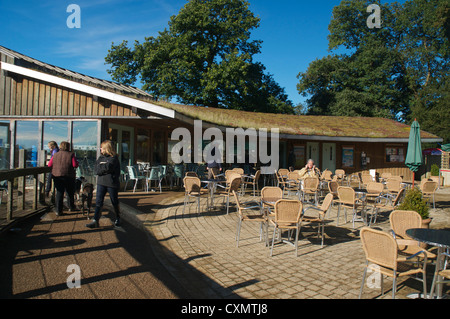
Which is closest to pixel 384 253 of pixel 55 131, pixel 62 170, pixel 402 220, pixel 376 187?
pixel 402 220

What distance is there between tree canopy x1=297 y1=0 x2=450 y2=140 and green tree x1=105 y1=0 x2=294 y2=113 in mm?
6845

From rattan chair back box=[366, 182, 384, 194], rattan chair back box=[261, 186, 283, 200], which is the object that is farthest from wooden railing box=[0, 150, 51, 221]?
rattan chair back box=[366, 182, 384, 194]

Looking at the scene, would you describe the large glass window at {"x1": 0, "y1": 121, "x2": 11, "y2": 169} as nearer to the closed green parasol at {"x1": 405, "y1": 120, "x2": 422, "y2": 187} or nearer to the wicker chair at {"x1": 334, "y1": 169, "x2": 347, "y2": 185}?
the wicker chair at {"x1": 334, "y1": 169, "x2": 347, "y2": 185}

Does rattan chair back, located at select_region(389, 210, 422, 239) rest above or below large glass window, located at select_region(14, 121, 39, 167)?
below

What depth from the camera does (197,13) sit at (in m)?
27.6

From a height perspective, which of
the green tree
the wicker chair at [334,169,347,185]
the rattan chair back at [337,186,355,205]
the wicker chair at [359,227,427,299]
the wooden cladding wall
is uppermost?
the green tree

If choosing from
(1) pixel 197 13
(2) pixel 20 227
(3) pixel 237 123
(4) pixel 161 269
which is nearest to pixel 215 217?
(4) pixel 161 269

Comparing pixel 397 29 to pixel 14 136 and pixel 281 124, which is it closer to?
pixel 281 124

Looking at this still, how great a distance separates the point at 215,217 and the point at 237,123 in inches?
276

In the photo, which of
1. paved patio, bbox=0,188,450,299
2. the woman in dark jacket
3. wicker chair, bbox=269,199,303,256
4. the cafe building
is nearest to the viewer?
paved patio, bbox=0,188,450,299

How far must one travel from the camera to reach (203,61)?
28.7 metres

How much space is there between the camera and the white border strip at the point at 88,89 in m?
8.96

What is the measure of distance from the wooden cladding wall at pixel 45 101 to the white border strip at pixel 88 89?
1.28 feet

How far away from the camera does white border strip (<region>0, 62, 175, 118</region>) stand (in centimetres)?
896
